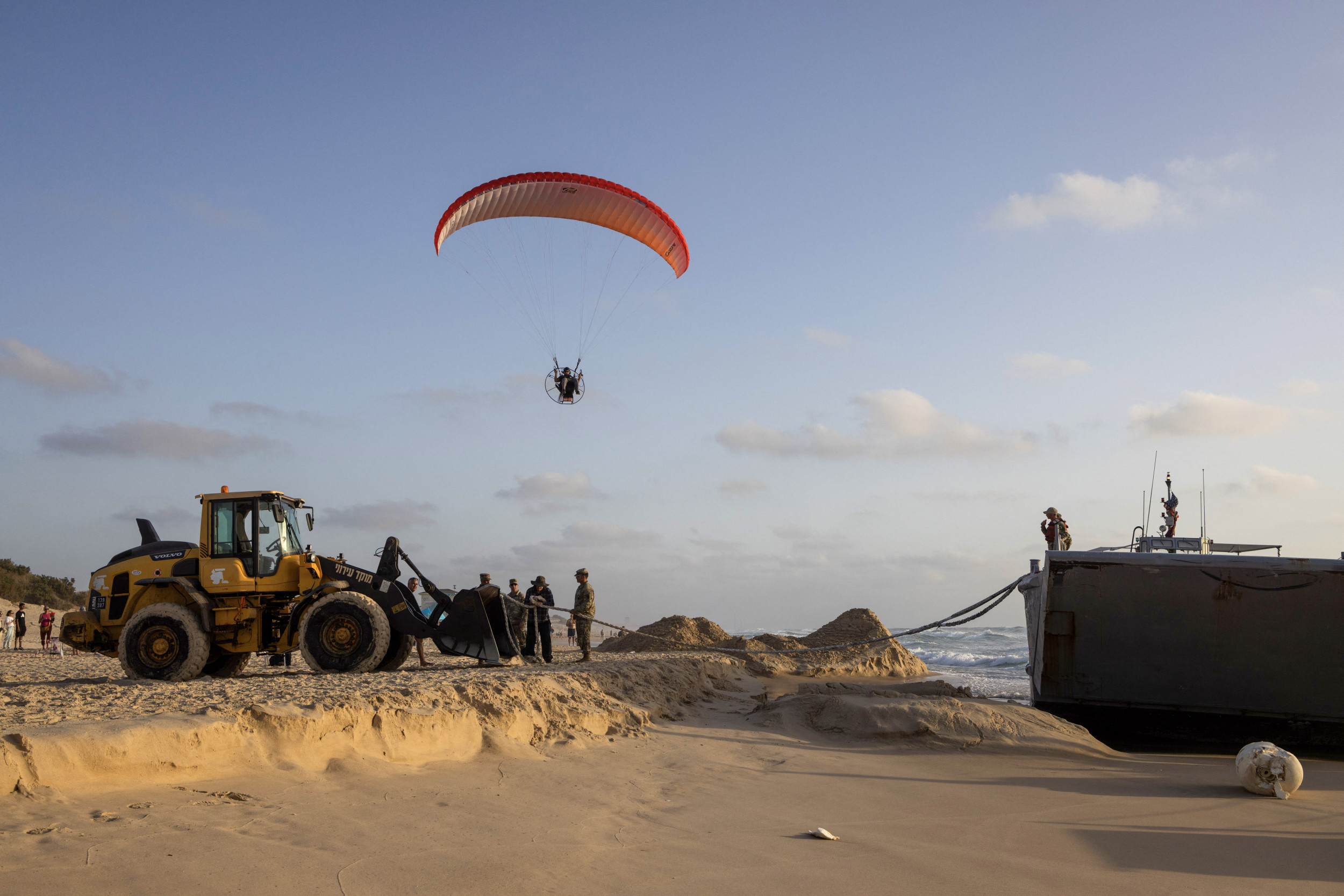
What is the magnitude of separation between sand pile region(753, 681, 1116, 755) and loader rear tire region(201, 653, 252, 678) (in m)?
5.97

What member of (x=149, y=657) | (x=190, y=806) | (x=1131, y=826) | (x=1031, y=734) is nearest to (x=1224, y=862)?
(x=1131, y=826)

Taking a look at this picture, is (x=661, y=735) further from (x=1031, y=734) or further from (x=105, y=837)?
(x=105, y=837)

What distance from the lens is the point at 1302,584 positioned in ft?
30.3

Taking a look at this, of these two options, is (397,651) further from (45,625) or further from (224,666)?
(45,625)

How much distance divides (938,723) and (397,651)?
571cm

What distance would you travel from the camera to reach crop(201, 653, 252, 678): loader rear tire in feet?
29.7

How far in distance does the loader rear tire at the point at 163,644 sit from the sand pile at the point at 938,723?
19.4ft

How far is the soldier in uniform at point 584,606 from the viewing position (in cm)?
1095

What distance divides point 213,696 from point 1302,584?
36.3 feet

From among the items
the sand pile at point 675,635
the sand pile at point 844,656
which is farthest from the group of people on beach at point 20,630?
the sand pile at point 844,656

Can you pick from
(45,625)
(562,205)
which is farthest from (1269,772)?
(45,625)

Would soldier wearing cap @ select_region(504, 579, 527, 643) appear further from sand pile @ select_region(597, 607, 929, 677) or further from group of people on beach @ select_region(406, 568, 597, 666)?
sand pile @ select_region(597, 607, 929, 677)

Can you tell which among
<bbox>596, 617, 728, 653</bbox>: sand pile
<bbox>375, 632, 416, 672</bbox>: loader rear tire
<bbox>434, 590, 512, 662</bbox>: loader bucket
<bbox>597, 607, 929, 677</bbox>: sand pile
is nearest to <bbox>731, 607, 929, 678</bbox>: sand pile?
<bbox>597, 607, 929, 677</bbox>: sand pile

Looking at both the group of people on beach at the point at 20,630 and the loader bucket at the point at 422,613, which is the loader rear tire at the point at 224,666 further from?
the group of people on beach at the point at 20,630
